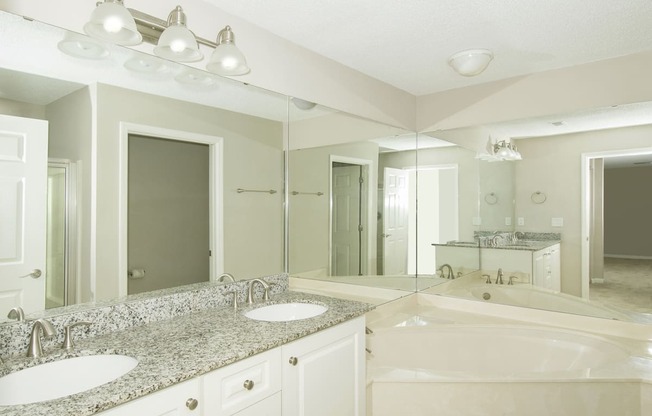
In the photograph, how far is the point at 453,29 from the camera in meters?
2.07

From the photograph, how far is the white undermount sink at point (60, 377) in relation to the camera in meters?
1.16

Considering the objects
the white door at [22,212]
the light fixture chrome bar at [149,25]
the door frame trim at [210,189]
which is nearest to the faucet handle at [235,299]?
the door frame trim at [210,189]

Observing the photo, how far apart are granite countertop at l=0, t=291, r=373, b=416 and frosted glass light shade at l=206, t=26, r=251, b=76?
1092mm

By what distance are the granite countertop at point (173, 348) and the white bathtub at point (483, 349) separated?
834mm

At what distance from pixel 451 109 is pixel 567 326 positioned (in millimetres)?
1713

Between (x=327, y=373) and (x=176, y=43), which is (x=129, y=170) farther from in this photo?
(x=327, y=373)

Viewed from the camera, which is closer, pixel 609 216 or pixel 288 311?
pixel 288 311

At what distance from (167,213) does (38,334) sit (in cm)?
77

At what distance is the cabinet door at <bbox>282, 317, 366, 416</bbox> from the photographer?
5.12 ft

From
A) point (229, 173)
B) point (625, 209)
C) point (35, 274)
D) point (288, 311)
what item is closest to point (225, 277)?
point (288, 311)

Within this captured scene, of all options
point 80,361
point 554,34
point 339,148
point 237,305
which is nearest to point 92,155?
point 80,361

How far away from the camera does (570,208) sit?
8.91ft

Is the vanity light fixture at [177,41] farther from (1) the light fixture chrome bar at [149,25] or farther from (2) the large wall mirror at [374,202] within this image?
(2) the large wall mirror at [374,202]

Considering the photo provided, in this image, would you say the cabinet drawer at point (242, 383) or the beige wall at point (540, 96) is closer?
the cabinet drawer at point (242, 383)
